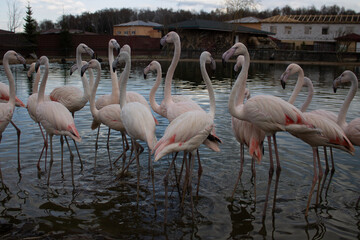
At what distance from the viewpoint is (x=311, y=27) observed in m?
57.7

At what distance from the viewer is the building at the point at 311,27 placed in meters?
55.3

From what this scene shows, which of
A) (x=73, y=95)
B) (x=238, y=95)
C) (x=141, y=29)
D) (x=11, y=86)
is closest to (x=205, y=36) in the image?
(x=141, y=29)

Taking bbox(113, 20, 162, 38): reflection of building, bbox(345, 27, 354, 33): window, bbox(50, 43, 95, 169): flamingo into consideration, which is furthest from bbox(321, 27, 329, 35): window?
bbox(50, 43, 95, 169): flamingo

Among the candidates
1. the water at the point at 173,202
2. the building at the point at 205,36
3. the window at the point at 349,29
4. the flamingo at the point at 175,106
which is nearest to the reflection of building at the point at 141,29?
the building at the point at 205,36

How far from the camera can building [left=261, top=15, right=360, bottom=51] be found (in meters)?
55.3

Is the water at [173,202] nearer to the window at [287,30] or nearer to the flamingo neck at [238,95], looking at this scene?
the flamingo neck at [238,95]

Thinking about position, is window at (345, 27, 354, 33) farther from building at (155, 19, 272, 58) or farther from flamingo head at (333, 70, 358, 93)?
flamingo head at (333, 70, 358, 93)

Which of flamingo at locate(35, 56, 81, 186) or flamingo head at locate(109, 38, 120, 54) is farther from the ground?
flamingo head at locate(109, 38, 120, 54)

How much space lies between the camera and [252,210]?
4.59 m

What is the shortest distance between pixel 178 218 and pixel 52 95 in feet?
13.2

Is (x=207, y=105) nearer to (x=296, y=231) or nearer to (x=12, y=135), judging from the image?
(x=12, y=135)

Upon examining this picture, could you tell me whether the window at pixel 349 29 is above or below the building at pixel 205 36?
above

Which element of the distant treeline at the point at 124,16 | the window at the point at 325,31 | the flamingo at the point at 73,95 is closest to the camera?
the flamingo at the point at 73,95

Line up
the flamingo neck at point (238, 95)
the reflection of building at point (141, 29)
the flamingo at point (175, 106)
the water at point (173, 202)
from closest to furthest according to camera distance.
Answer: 1. the water at point (173, 202)
2. the flamingo neck at point (238, 95)
3. the flamingo at point (175, 106)
4. the reflection of building at point (141, 29)
